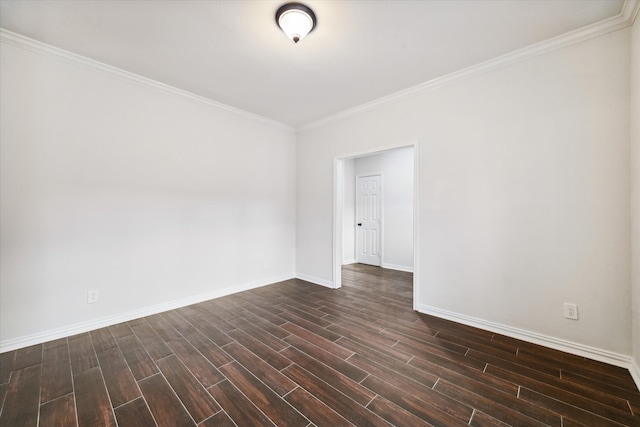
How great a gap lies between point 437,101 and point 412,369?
279 centimetres

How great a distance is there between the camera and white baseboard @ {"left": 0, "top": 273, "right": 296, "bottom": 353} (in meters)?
2.23

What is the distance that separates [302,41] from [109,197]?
2.56 m

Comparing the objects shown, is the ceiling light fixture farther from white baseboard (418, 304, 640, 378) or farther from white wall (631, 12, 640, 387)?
white baseboard (418, 304, 640, 378)

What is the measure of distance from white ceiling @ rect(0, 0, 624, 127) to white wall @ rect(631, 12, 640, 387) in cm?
38

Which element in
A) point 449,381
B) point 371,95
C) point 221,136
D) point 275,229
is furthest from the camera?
point 275,229

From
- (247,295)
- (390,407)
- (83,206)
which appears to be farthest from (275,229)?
(390,407)

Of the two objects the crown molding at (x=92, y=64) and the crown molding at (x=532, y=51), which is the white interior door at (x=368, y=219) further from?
the crown molding at (x=92, y=64)

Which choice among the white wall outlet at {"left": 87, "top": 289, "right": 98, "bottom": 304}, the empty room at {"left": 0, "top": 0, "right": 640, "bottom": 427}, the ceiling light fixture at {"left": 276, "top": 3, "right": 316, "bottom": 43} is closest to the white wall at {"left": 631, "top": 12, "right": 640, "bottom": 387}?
the empty room at {"left": 0, "top": 0, "right": 640, "bottom": 427}

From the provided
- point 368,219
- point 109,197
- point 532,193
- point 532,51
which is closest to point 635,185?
point 532,193

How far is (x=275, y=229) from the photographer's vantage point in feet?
14.3

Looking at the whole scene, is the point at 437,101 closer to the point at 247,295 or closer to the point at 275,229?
the point at 275,229

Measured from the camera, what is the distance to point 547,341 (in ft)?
7.41

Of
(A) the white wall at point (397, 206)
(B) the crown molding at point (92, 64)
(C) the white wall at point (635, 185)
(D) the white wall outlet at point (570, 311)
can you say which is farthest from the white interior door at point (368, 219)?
(C) the white wall at point (635, 185)

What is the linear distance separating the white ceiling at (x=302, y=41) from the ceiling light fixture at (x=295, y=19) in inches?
2.0
